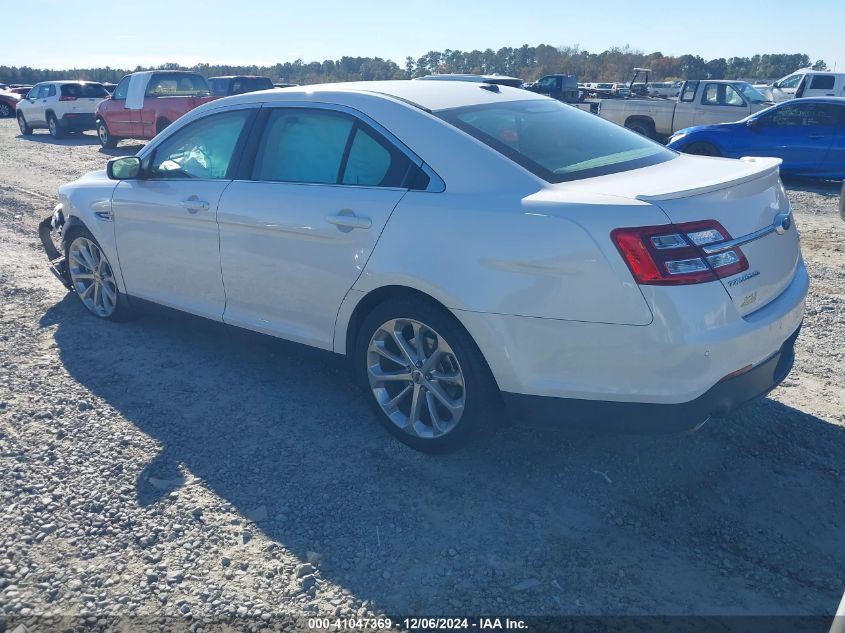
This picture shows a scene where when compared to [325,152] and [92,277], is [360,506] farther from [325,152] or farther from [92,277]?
[92,277]

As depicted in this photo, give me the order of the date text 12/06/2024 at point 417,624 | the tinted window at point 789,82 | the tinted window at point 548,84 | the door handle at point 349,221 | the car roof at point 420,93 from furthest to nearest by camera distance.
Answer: the tinted window at point 548,84
the tinted window at point 789,82
the car roof at point 420,93
the door handle at point 349,221
the date text 12/06/2024 at point 417,624

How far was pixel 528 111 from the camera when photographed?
157 inches

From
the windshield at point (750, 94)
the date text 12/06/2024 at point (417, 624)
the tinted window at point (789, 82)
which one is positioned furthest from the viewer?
the tinted window at point (789, 82)

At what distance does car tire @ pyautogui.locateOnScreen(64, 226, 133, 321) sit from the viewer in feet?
17.8

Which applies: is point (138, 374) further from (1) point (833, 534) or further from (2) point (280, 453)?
(1) point (833, 534)

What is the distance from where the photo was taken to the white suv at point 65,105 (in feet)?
70.4

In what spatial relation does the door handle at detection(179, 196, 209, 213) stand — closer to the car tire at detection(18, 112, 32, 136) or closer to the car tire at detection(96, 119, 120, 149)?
the car tire at detection(96, 119, 120, 149)

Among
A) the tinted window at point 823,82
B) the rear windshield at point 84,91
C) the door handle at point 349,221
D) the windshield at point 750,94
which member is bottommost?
the rear windshield at point 84,91

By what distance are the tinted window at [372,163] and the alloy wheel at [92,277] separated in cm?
244

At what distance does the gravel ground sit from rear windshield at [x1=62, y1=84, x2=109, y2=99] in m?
19.7

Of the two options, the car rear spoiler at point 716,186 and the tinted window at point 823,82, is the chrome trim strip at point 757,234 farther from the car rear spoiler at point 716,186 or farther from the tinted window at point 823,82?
the tinted window at point 823,82

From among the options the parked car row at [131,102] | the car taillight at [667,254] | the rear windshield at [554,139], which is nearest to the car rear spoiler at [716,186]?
the car taillight at [667,254]

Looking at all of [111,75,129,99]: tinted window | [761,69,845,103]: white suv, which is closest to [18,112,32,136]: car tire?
[111,75,129,99]: tinted window

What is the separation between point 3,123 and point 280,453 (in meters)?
30.8
